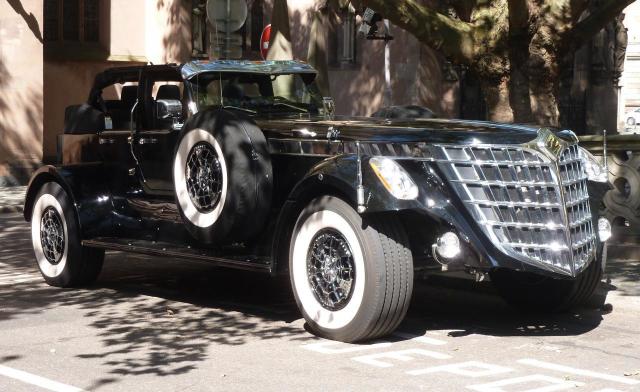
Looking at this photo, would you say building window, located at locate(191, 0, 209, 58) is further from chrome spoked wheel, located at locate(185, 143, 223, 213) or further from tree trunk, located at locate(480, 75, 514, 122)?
chrome spoked wheel, located at locate(185, 143, 223, 213)

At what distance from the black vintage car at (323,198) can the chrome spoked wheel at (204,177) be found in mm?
14

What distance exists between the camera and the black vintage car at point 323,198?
25.5 ft

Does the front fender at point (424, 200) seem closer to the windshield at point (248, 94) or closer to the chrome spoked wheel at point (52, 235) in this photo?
the windshield at point (248, 94)

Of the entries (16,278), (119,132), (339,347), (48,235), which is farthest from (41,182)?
(339,347)

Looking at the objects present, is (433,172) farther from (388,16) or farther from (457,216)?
(388,16)

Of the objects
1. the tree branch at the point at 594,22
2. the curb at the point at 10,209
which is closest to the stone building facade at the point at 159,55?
the curb at the point at 10,209

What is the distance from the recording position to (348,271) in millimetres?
7996

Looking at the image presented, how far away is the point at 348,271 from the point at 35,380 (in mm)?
2224

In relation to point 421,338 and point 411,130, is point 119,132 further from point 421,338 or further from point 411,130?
point 421,338

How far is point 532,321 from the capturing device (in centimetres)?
905

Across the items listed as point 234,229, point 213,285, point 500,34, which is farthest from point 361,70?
point 234,229

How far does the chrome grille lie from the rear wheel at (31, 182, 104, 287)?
152 inches

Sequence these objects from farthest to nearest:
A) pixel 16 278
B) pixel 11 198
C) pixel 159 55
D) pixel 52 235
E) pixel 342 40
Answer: pixel 342 40, pixel 159 55, pixel 11 198, pixel 16 278, pixel 52 235

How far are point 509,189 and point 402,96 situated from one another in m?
22.8
